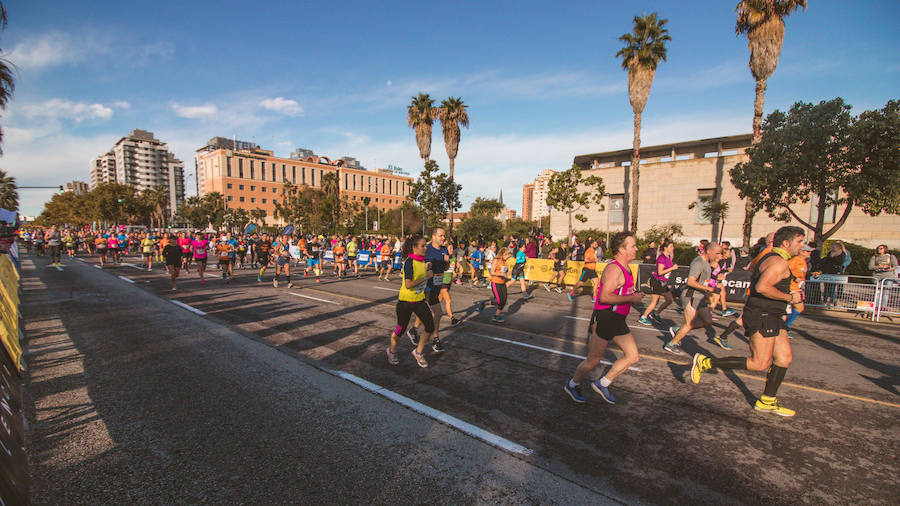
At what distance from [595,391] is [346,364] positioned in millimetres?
3437

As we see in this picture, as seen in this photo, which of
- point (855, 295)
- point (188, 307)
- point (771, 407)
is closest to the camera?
point (771, 407)

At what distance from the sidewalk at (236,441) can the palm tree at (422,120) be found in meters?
26.6

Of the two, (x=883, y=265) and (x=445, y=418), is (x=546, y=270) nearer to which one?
(x=883, y=265)

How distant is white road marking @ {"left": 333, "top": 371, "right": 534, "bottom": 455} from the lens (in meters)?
3.47

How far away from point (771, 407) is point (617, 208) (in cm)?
3156

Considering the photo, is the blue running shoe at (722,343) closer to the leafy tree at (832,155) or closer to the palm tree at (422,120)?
the leafy tree at (832,155)

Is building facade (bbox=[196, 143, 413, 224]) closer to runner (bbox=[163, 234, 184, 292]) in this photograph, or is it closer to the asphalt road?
runner (bbox=[163, 234, 184, 292])

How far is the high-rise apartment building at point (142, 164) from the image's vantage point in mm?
151125

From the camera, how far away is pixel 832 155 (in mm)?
13164

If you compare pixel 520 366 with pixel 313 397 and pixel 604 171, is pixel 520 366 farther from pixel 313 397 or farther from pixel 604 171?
pixel 604 171

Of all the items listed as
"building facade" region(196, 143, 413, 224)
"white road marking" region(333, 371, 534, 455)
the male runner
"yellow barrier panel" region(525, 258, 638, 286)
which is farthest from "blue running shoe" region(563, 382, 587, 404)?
"building facade" region(196, 143, 413, 224)

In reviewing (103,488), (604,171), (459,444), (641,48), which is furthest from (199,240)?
(604,171)

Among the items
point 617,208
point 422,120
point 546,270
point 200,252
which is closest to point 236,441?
point 546,270

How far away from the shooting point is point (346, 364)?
570cm
